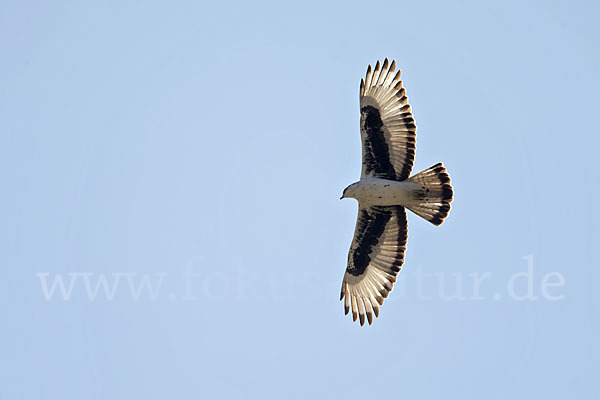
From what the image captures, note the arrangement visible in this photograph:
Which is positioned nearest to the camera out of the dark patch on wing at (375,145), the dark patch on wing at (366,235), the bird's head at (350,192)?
the dark patch on wing at (375,145)

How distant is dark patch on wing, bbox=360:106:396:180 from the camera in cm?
1370

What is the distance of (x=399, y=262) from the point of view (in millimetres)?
14578

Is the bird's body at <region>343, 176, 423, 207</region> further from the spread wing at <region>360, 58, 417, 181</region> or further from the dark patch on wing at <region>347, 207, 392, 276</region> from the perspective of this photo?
the dark patch on wing at <region>347, 207, 392, 276</region>

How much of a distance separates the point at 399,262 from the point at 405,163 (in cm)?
181

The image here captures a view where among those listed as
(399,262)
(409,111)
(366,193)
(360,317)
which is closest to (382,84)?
(409,111)

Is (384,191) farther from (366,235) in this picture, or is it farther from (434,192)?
(366,235)

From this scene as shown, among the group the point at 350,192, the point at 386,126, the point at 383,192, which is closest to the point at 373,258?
the point at 350,192

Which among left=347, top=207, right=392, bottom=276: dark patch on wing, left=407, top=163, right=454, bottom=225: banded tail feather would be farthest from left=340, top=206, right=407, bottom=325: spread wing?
left=407, top=163, right=454, bottom=225: banded tail feather

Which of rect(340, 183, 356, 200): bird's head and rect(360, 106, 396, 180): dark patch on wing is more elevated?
rect(360, 106, 396, 180): dark patch on wing

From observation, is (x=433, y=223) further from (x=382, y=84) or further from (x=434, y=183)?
(x=382, y=84)

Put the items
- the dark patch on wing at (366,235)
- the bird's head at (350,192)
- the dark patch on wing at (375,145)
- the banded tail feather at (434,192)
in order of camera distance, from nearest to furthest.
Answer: the banded tail feather at (434,192), the dark patch on wing at (375,145), the bird's head at (350,192), the dark patch on wing at (366,235)

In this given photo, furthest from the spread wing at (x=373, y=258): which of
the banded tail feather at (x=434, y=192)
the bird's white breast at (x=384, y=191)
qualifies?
the banded tail feather at (x=434, y=192)

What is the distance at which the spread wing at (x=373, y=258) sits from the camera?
47.2 feet

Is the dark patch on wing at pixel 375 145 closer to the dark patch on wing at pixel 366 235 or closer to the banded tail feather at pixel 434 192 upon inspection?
the banded tail feather at pixel 434 192
